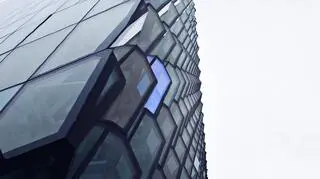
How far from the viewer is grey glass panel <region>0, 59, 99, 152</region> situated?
5.10 m

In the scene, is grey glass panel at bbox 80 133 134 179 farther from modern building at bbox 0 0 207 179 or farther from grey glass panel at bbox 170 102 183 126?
grey glass panel at bbox 170 102 183 126

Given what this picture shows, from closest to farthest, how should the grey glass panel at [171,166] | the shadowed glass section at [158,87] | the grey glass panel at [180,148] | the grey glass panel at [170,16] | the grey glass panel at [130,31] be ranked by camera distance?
the grey glass panel at [130,31], the shadowed glass section at [158,87], the grey glass panel at [171,166], the grey glass panel at [180,148], the grey glass panel at [170,16]

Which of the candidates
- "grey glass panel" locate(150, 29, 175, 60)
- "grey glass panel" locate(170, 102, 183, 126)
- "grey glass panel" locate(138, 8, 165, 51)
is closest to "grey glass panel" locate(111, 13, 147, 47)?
"grey glass panel" locate(138, 8, 165, 51)

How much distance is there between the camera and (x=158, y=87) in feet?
32.2

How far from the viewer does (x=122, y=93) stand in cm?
661

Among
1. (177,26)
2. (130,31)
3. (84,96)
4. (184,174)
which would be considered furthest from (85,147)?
(177,26)

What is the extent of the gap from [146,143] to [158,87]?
2008 mm

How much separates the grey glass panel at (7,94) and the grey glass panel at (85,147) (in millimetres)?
1929

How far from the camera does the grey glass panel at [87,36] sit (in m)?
7.10

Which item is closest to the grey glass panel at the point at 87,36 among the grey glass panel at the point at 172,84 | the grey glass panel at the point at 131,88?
the grey glass panel at the point at 131,88

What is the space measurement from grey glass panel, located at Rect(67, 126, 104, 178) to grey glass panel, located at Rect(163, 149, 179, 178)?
17.3ft

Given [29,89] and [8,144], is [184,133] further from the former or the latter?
[8,144]

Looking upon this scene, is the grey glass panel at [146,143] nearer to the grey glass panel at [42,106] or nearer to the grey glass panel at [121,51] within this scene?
the grey glass panel at [121,51]

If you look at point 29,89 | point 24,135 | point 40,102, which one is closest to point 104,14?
point 29,89
